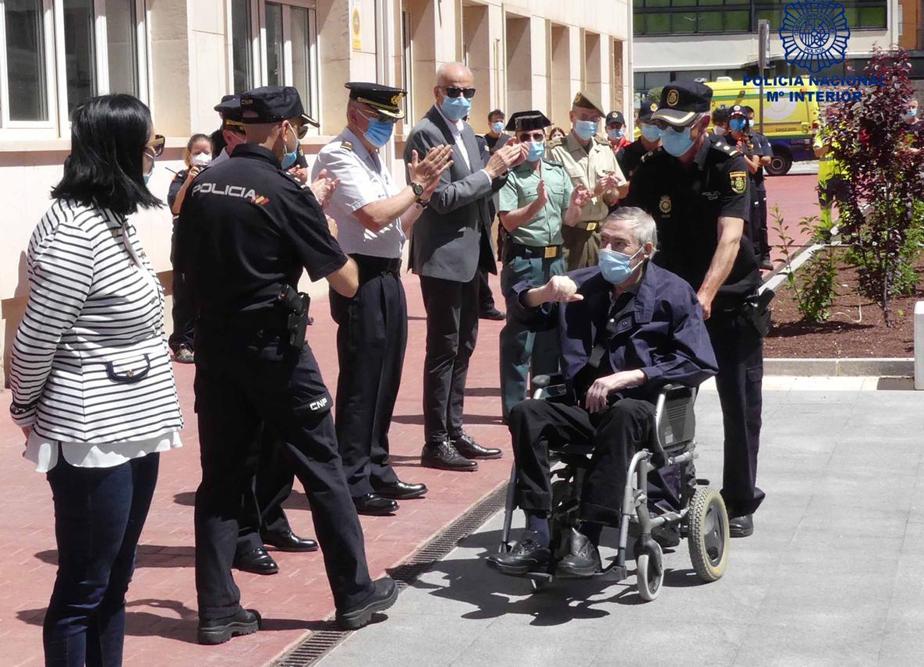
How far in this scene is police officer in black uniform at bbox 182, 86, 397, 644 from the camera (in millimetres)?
5266

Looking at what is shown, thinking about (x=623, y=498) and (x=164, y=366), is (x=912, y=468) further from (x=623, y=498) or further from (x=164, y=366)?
(x=164, y=366)

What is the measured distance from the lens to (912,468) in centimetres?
813

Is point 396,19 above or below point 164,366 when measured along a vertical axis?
above

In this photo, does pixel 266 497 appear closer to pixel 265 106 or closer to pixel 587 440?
pixel 587 440

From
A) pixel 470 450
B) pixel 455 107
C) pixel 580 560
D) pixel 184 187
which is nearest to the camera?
pixel 580 560

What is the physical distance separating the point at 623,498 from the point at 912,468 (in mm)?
3088

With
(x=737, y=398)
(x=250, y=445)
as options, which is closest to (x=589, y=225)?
(x=737, y=398)

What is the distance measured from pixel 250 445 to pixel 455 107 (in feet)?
10.1

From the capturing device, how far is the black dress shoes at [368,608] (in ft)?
18.1

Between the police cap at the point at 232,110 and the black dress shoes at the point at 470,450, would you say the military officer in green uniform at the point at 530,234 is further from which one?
the police cap at the point at 232,110

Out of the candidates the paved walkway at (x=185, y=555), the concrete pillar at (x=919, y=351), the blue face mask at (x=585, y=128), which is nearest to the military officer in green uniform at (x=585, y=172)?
the blue face mask at (x=585, y=128)

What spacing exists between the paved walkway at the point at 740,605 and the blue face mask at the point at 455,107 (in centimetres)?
227

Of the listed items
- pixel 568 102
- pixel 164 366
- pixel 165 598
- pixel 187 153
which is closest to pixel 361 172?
pixel 165 598

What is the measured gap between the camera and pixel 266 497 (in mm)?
6562
